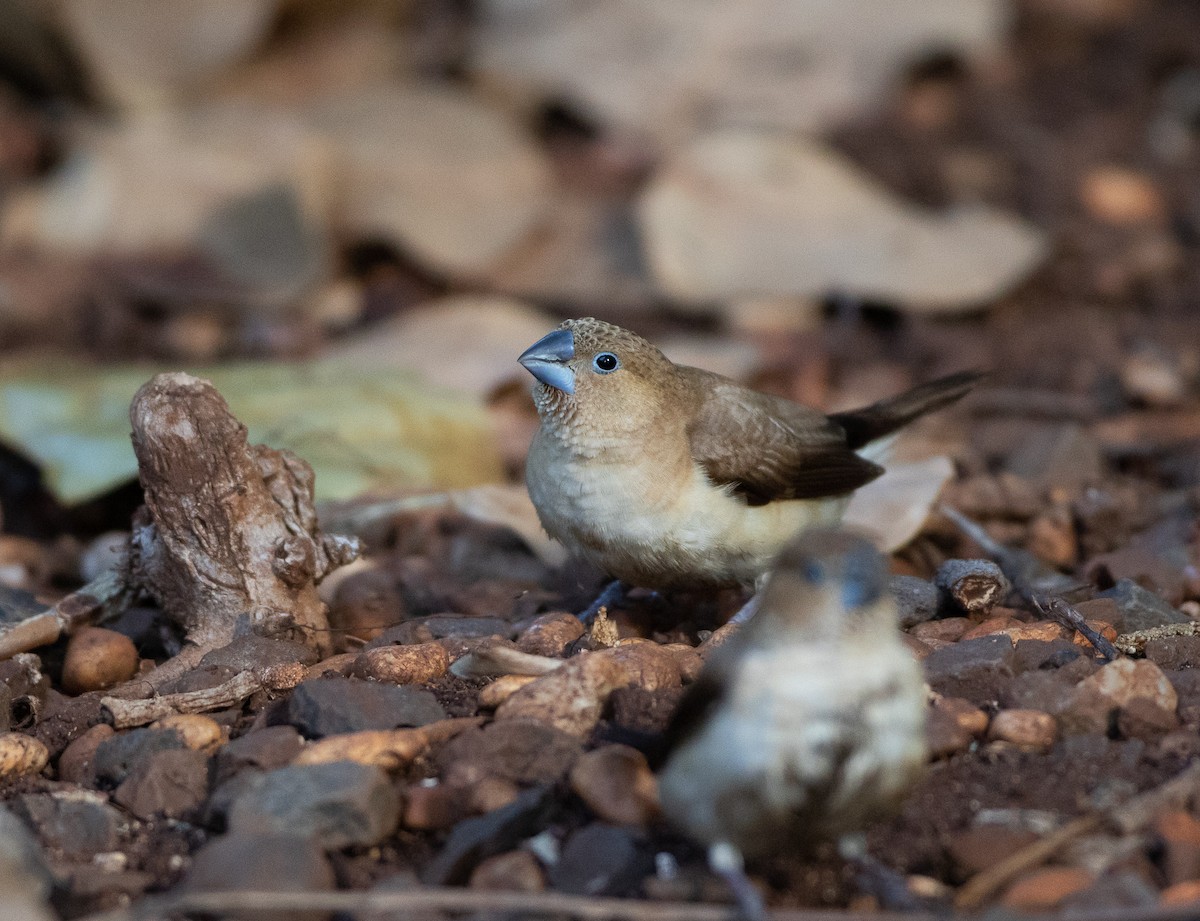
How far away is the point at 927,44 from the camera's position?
816 centimetres

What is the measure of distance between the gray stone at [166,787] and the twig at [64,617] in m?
0.83

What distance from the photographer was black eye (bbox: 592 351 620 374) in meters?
4.17

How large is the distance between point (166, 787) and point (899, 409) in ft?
9.21

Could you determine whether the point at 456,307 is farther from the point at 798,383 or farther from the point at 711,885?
the point at 711,885

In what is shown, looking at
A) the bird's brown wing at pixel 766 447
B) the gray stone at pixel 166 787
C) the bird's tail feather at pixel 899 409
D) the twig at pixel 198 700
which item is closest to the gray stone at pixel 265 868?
the gray stone at pixel 166 787

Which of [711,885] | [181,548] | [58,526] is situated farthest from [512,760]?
[58,526]

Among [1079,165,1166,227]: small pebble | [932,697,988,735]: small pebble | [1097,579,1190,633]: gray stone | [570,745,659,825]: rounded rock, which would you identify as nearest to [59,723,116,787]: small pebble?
[570,745,659,825]: rounded rock

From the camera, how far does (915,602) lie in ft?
12.8

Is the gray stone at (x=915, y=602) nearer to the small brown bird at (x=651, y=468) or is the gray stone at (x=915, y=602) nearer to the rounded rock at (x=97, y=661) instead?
the small brown bird at (x=651, y=468)

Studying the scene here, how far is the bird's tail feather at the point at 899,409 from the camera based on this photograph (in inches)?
191

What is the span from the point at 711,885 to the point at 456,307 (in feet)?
14.5

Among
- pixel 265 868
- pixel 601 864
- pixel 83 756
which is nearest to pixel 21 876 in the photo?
pixel 265 868

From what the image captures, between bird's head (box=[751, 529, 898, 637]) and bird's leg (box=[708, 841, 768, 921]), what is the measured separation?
16.9 inches

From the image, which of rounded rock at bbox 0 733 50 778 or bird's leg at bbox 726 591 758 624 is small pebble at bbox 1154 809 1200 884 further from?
rounded rock at bbox 0 733 50 778
